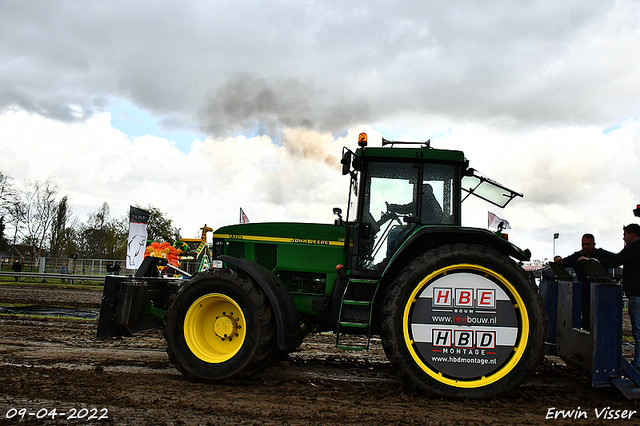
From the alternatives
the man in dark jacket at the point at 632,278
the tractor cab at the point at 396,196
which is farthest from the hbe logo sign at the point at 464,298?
the man in dark jacket at the point at 632,278

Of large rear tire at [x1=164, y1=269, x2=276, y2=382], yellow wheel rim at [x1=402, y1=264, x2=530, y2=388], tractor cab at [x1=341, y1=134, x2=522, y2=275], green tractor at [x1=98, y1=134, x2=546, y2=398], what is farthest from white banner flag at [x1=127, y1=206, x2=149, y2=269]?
yellow wheel rim at [x1=402, y1=264, x2=530, y2=388]

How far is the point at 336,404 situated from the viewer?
388 centimetres

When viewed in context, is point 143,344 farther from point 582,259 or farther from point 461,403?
point 582,259

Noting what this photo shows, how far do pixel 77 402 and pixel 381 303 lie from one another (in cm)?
288

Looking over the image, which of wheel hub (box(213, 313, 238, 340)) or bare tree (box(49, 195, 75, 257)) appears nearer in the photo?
wheel hub (box(213, 313, 238, 340))

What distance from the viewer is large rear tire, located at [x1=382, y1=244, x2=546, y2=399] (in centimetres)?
400

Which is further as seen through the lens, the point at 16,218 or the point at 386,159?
the point at 16,218

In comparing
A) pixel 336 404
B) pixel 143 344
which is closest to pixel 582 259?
Result: pixel 336 404

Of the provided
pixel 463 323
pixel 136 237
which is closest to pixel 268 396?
pixel 463 323

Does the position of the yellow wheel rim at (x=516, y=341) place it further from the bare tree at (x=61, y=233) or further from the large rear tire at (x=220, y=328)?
the bare tree at (x=61, y=233)

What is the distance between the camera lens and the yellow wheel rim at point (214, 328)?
4.48 metres

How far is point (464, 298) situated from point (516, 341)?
583 millimetres

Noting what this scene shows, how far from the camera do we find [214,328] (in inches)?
179

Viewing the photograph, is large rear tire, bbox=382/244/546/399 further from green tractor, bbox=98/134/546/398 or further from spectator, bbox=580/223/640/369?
spectator, bbox=580/223/640/369
